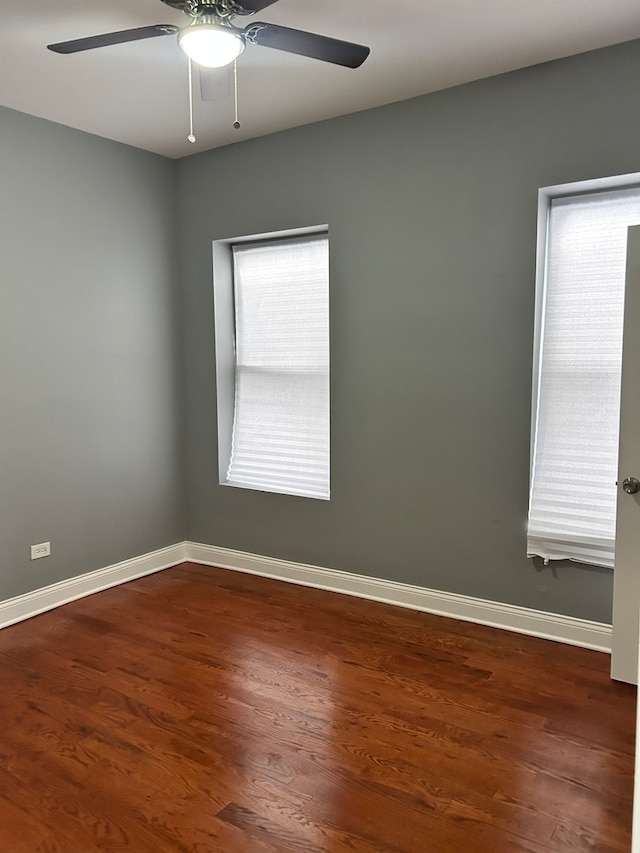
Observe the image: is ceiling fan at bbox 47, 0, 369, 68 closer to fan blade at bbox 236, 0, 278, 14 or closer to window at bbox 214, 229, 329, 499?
fan blade at bbox 236, 0, 278, 14

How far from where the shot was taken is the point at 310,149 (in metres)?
3.75

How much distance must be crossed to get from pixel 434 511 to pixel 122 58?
106 inches

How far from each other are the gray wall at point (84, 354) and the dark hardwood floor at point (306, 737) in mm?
678

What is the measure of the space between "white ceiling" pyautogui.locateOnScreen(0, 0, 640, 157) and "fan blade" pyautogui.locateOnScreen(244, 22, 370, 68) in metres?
0.33

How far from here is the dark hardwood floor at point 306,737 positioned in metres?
1.93

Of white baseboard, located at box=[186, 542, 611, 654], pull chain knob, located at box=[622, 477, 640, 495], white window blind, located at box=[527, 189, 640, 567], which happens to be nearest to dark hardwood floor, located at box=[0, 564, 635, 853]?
white baseboard, located at box=[186, 542, 611, 654]

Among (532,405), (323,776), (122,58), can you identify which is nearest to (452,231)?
(532,405)

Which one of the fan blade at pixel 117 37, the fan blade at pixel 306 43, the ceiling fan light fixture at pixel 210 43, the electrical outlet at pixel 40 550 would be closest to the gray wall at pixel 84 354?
the electrical outlet at pixel 40 550

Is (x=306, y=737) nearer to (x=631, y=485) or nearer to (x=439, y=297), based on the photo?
(x=631, y=485)

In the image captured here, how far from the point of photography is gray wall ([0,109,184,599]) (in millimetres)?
3492

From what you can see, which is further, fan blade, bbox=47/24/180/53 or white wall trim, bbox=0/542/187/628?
white wall trim, bbox=0/542/187/628

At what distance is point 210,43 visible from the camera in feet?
6.91

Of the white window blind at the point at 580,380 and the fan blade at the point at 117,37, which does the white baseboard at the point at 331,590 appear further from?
the fan blade at the point at 117,37

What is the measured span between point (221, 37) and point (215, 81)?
0.40 meters
